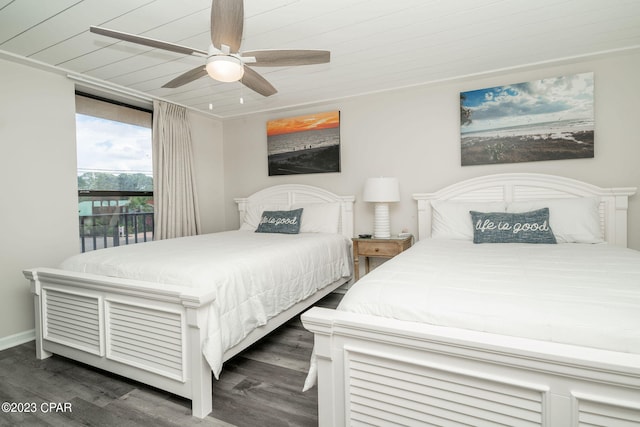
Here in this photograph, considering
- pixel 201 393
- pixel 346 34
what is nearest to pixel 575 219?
pixel 346 34

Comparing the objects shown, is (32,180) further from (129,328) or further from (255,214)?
(255,214)

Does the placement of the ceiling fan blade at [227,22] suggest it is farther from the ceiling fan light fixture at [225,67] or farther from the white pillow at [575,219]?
the white pillow at [575,219]

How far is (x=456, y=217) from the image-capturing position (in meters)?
2.91

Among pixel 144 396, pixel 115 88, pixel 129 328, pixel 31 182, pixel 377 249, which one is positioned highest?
pixel 115 88

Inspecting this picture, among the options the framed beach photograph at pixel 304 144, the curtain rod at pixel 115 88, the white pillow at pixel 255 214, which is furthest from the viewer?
the white pillow at pixel 255 214

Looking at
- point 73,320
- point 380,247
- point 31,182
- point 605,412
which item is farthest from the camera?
point 380,247

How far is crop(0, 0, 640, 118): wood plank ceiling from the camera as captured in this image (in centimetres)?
198

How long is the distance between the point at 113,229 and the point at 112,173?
0.62 m

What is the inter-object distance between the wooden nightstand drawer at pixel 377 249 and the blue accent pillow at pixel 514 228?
0.80 m

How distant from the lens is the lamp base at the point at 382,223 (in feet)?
11.0

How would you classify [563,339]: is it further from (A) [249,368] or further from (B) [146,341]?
(B) [146,341]

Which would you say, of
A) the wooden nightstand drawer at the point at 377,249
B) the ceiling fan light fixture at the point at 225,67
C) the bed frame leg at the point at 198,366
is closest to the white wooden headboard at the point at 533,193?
the wooden nightstand drawer at the point at 377,249

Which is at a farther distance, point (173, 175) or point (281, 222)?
point (173, 175)

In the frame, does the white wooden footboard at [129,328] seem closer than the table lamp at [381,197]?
Yes
